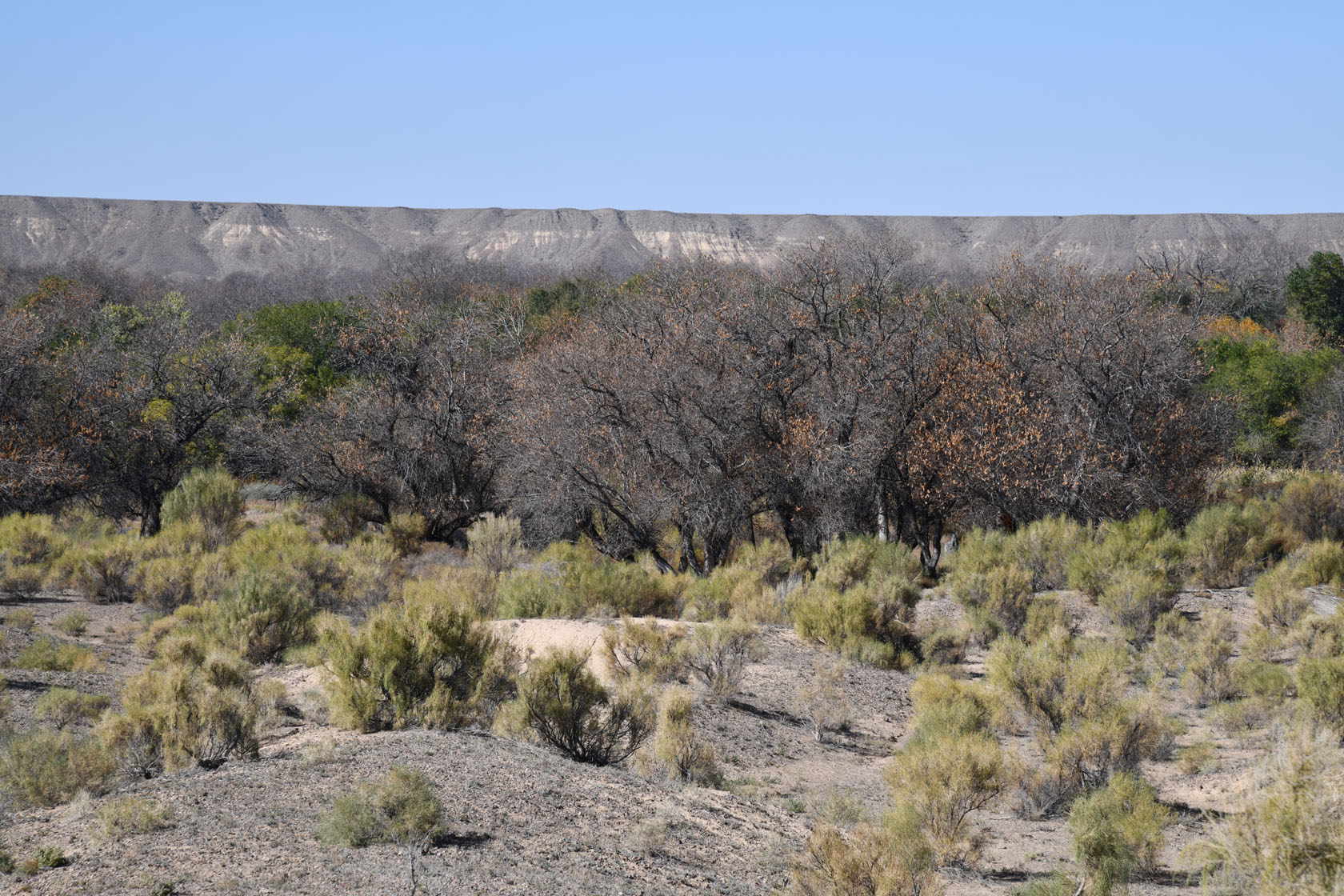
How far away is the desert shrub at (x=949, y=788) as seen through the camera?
25.6ft

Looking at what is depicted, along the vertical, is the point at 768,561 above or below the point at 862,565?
below

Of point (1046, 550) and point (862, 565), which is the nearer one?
point (862, 565)

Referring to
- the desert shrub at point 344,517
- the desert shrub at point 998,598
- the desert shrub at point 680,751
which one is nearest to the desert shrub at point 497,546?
the desert shrub at point 344,517

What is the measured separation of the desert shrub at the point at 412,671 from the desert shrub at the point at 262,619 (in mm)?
4638

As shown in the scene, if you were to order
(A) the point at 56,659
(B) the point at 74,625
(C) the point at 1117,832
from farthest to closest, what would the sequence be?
(B) the point at 74,625
(A) the point at 56,659
(C) the point at 1117,832

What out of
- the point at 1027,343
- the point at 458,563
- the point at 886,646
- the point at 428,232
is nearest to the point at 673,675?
the point at 886,646

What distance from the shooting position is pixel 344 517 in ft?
84.8

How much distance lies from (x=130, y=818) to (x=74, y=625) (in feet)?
34.4

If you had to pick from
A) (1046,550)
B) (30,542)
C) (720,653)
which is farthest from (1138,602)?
(30,542)

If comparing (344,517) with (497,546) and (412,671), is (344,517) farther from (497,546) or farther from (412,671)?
(412,671)

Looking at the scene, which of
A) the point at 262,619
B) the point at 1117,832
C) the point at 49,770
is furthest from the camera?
the point at 262,619

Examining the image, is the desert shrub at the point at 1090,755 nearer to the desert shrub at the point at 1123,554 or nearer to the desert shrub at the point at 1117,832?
the desert shrub at the point at 1117,832

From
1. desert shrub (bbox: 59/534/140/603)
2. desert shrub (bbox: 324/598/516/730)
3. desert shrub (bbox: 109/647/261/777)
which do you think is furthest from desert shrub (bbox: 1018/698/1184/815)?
desert shrub (bbox: 59/534/140/603)

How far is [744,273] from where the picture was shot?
109ft
